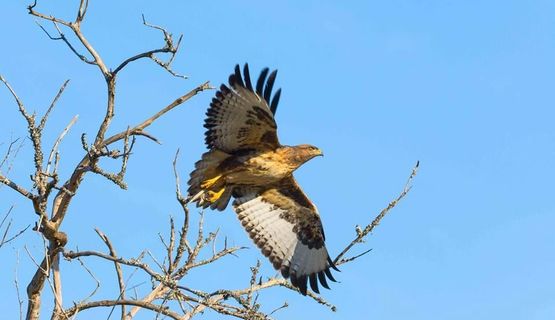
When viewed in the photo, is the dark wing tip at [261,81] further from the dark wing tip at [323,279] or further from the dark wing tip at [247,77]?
the dark wing tip at [323,279]

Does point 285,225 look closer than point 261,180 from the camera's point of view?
No

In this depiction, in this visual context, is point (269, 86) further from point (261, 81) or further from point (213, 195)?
point (213, 195)

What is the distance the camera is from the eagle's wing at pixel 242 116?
913 centimetres

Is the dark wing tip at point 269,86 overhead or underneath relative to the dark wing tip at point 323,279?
overhead

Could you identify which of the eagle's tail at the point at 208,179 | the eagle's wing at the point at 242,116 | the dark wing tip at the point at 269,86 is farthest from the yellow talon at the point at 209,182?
the dark wing tip at the point at 269,86

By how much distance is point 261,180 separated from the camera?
10.1m

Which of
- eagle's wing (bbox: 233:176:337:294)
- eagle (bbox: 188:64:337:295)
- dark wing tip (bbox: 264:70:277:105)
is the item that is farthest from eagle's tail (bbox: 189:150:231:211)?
dark wing tip (bbox: 264:70:277:105)

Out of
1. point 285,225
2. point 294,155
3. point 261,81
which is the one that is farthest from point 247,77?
point 285,225

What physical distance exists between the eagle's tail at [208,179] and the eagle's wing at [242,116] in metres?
0.12

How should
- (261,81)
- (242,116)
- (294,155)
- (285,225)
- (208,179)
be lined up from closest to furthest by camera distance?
(261,81)
(242,116)
(294,155)
(208,179)
(285,225)

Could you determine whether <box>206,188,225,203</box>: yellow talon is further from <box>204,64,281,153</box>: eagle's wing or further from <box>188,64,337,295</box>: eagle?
<box>204,64,281,153</box>: eagle's wing

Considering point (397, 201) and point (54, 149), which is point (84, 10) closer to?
point (54, 149)

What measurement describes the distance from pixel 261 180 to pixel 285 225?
904mm

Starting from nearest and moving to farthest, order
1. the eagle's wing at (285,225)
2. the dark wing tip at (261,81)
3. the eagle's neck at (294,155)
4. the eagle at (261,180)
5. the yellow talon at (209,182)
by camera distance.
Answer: the dark wing tip at (261,81) → the eagle at (261,180) → the eagle's neck at (294,155) → the yellow talon at (209,182) → the eagle's wing at (285,225)
